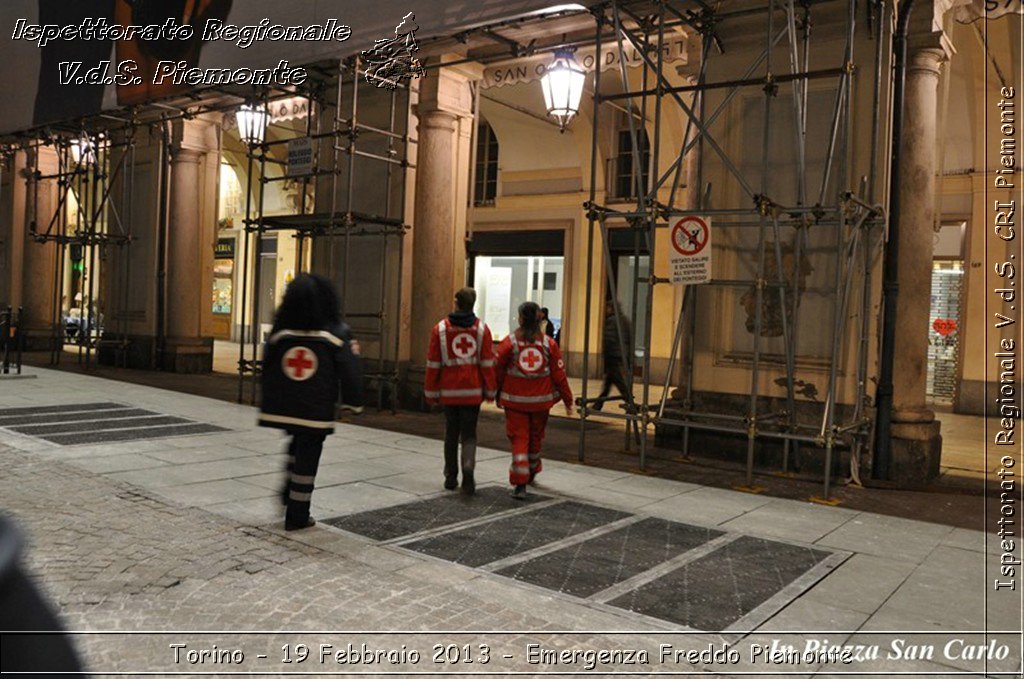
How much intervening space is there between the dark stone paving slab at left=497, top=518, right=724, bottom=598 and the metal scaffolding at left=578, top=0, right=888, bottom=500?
1.91 metres

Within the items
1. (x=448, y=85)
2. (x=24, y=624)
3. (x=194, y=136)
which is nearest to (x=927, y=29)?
(x=448, y=85)

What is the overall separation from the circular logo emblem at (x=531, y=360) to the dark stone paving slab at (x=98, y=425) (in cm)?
503

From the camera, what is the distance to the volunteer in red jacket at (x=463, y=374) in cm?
698

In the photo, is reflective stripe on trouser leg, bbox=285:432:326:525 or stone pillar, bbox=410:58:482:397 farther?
stone pillar, bbox=410:58:482:397

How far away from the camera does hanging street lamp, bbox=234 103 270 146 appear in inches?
507

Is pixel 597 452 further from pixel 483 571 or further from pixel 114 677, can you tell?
pixel 114 677

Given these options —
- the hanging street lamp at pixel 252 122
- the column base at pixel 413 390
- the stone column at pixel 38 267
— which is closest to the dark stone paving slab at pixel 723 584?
the column base at pixel 413 390

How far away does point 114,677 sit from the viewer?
3398 mm

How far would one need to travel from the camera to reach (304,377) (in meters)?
5.62

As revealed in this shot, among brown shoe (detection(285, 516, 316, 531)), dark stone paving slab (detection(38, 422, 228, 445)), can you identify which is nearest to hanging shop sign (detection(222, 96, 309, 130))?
dark stone paving slab (detection(38, 422, 228, 445))

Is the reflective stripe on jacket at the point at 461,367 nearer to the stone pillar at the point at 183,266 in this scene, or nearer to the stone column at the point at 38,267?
the stone pillar at the point at 183,266

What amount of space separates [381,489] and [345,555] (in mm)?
1901

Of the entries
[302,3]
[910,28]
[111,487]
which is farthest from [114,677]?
[302,3]

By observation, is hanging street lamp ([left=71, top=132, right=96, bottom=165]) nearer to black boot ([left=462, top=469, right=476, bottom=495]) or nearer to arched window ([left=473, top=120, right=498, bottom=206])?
arched window ([left=473, top=120, right=498, bottom=206])
